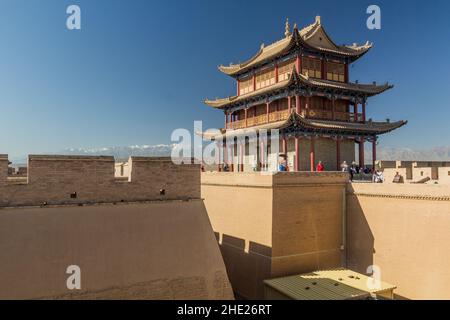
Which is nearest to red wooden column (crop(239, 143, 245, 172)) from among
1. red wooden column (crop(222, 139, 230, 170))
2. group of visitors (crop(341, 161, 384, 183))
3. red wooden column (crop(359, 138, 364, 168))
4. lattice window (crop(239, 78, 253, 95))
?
red wooden column (crop(222, 139, 230, 170))

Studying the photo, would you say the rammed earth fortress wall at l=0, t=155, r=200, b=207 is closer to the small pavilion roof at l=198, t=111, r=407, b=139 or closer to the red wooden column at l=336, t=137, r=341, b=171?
the small pavilion roof at l=198, t=111, r=407, b=139

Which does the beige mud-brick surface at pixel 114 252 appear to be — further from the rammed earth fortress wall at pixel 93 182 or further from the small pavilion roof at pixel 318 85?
the small pavilion roof at pixel 318 85

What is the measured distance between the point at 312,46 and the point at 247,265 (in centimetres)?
1441

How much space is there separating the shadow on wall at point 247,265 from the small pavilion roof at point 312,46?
12818mm

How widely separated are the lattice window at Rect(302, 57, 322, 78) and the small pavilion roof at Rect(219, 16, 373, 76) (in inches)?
30.5

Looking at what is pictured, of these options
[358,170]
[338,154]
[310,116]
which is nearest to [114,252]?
[310,116]

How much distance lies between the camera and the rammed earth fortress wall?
24.4ft

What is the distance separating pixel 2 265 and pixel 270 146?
18197 mm

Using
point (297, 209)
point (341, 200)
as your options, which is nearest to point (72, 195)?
point (297, 209)

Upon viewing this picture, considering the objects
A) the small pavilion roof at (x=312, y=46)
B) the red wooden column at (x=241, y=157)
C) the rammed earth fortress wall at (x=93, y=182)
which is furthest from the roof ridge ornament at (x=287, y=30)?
the rammed earth fortress wall at (x=93, y=182)

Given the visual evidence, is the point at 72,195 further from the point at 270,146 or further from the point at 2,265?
the point at 270,146

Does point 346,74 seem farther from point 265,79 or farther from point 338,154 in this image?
point 338,154

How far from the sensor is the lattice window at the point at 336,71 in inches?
893

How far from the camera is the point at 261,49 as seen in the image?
24859 mm
